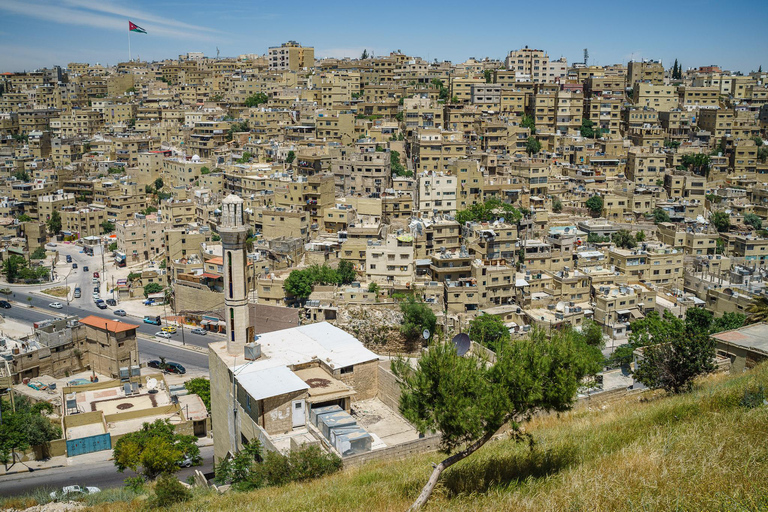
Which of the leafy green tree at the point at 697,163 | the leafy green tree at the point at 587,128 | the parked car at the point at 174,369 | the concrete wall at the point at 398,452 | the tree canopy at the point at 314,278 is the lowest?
the parked car at the point at 174,369

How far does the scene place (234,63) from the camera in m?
63.1

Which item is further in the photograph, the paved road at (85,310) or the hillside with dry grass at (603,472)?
the paved road at (85,310)

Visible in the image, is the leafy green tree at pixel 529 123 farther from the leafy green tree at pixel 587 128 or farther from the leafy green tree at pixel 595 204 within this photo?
the leafy green tree at pixel 595 204

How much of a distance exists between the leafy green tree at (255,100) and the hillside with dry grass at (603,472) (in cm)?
4366

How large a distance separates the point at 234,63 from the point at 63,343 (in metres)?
47.0

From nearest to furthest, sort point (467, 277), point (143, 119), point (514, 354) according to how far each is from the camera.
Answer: point (514, 354) < point (467, 277) < point (143, 119)

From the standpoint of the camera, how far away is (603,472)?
216 inches

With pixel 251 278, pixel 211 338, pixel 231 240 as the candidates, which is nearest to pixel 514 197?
pixel 251 278

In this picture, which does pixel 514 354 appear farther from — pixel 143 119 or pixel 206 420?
pixel 143 119

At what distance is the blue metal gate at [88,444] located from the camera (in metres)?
16.1

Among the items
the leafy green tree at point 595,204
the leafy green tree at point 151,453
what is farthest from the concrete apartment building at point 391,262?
the leafy green tree at point 595,204

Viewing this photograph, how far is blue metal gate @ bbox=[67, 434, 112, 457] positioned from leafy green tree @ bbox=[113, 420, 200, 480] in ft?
5.95

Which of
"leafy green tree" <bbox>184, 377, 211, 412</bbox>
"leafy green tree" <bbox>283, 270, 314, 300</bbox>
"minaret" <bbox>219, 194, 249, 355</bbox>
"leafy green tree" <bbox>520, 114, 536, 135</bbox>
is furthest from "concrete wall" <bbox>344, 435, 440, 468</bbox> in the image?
"leafy green tree" <bbox>520, 114, 536, 135</bbox>

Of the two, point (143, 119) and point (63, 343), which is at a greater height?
point (143, 119)
